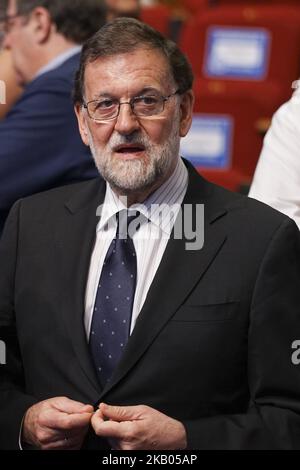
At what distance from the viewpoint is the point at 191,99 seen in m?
1.33

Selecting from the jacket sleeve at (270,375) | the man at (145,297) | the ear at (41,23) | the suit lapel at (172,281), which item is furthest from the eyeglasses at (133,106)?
the ear at (41,23)

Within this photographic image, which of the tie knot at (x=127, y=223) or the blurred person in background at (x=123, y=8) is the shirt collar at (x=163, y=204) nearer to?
the tie knot at (x=127, y=223)

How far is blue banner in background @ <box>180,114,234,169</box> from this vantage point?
269 cm

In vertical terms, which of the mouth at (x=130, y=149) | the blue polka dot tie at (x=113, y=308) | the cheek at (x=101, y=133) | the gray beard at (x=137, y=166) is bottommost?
the blue polka dot tie at (x=113, y=308)

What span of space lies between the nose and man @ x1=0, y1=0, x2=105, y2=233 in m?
0.53

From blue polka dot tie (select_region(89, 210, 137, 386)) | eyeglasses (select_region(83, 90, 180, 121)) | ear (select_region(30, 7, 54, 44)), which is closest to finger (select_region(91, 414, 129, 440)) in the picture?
blue polka dot tie (select_region(89, 210, 137, 386))

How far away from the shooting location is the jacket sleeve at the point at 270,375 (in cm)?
117

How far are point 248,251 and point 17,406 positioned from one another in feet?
1.21

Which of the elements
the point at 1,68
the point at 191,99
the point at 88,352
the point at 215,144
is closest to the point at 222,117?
the point at 215,144

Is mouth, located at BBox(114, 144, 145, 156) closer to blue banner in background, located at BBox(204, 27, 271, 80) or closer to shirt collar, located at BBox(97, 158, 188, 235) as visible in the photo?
shirt collar, located at BBox(97, 158, 188, 235)

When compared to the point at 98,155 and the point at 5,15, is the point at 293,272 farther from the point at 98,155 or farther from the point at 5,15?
the point at 5,15

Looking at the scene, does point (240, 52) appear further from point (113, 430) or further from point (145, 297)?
point (113, 430)

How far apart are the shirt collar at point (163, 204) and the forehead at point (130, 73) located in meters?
0.13

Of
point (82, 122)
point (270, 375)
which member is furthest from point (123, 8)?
point (270, 375)
